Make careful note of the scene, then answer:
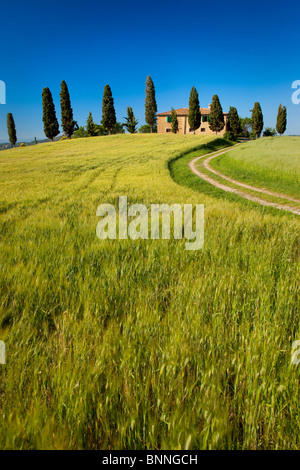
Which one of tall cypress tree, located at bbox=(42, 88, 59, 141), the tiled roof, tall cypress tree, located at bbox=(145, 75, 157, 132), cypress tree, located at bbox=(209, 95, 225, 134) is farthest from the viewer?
the tiled roof

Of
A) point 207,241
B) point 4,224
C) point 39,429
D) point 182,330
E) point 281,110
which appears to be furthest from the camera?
point 281,110

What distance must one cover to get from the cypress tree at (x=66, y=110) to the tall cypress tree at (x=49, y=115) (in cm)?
319

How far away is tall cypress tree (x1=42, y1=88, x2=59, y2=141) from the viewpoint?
59438 millimetres

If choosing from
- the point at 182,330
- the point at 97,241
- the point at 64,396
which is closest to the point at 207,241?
the point at 97,241

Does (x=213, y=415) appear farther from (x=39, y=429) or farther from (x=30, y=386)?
(x=30, y=386)

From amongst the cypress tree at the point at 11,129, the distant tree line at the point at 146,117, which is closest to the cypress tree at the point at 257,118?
the distant tree line at the point at 146,117

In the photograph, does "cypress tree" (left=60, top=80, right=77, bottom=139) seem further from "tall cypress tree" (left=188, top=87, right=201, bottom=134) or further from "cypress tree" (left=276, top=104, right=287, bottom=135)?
"cypress tree" (left=276, top=104, right=287, bottom=135)

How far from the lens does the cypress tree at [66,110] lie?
203 feet

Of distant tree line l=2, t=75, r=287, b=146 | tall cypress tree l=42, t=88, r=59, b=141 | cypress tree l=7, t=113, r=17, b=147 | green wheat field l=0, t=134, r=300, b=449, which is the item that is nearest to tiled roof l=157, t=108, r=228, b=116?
distant tree line l=2, t=75, r=287, b=146

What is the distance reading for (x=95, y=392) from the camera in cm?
128

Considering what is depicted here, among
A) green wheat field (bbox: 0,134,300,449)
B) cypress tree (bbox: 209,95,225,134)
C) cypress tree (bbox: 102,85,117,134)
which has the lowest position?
green wheat field (bbox: 0,134,300,449)

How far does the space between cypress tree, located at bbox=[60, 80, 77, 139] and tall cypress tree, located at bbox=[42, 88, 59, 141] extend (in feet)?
10.5

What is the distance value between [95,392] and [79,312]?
3.01 ft

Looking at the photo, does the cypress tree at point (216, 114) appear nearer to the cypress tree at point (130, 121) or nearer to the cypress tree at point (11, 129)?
the cypress tree at point (130, 121)
